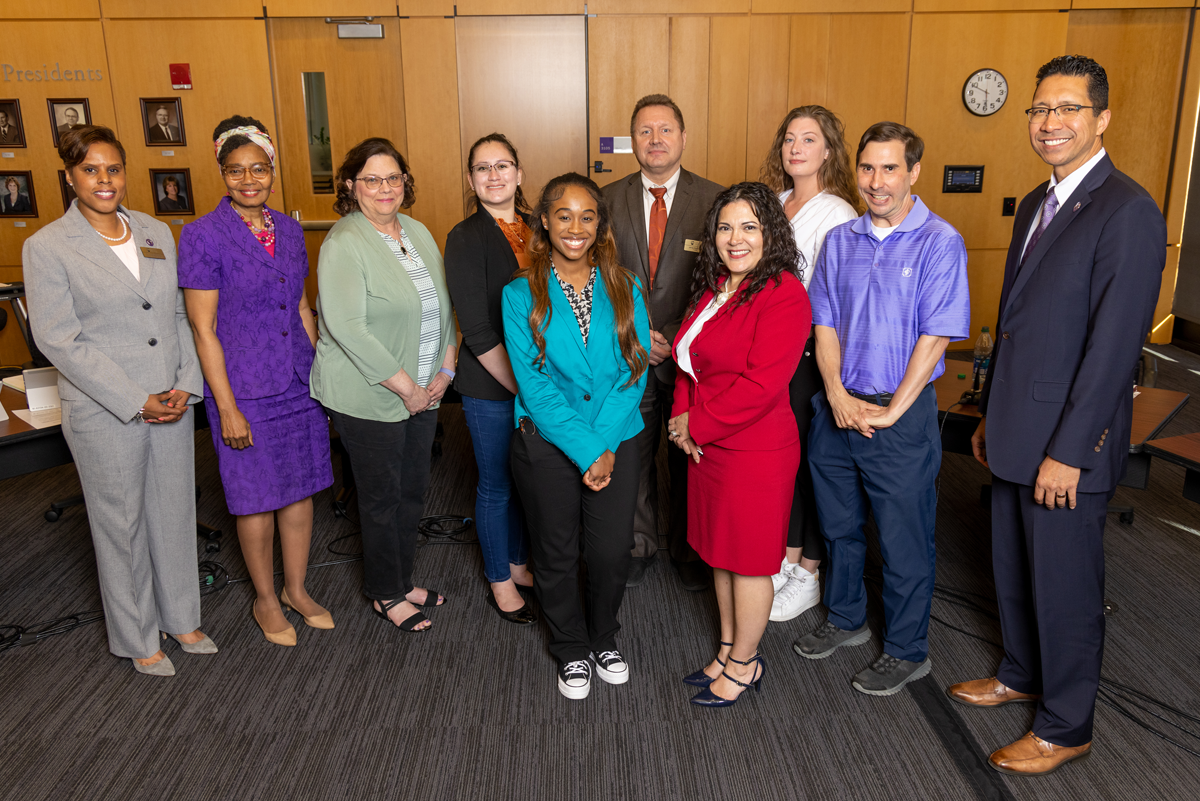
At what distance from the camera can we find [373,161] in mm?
2494

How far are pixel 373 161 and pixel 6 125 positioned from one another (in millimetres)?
6055

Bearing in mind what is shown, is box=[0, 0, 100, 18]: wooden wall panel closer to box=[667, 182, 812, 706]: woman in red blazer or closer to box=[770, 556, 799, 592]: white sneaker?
box=[667, 182, 812, 706]: woman in red blazer

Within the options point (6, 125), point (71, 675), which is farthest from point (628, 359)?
point (6, 125)

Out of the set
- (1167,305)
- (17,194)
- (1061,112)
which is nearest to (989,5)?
(1167,305)

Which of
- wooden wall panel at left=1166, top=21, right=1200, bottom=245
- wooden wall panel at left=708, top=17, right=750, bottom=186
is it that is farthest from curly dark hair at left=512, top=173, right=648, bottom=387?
wooden wall panel at left=1166, top=21, right=1200, bottom=245

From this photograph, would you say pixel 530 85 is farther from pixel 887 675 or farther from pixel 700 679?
pixel 887 675

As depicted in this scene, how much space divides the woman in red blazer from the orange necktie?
57cm

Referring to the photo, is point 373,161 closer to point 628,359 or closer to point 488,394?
point 488,394

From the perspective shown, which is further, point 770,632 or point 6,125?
point 6,125

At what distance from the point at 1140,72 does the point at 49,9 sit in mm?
9309

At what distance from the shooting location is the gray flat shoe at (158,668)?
2641 millimetres

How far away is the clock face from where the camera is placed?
6688 mm

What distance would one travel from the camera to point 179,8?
20.7 ft

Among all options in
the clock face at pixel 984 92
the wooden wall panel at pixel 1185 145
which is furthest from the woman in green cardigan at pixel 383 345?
the wooden wall panel at pixel 1185 145
